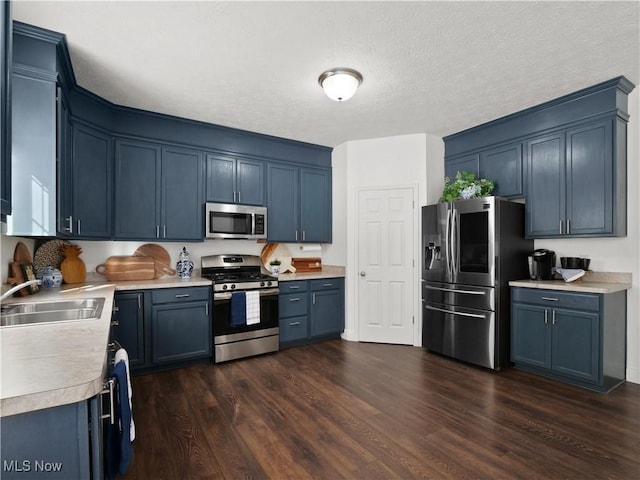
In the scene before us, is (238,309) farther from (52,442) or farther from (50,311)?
(52,442)

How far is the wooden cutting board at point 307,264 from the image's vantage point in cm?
468

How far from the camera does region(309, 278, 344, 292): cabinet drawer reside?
4285 mm

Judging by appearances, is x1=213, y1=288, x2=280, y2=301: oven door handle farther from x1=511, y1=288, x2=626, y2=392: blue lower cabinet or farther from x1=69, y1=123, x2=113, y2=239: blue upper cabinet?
x1=511, y1=288, x2=626, y2=392: blue lower cabinet

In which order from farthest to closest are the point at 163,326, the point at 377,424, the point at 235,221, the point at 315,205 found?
the point at 315,205 < the point at 235,221 < the point at 163,326 < the point at 377,424

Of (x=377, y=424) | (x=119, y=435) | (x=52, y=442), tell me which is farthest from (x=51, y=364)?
(x=377, y=424)

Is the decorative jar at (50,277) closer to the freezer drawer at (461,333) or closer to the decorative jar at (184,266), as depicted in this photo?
the decorative jar at (184,266)

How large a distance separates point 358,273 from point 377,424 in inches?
87.9

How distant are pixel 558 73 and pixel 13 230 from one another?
13.3 feet

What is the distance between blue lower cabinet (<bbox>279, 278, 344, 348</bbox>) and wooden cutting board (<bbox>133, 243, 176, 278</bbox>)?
1.30m

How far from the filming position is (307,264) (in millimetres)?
4758

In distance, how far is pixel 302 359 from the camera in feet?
12.1

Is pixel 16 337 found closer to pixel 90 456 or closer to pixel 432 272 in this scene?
pixel 90 456

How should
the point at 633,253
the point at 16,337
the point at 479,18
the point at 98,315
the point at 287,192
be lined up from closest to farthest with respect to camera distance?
the point at 16,337, the point at 98,315, the point at 479,18, the point at 633,253, the point at 287,192

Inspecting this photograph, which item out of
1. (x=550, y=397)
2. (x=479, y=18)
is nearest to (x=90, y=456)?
(x=479, y=18)
